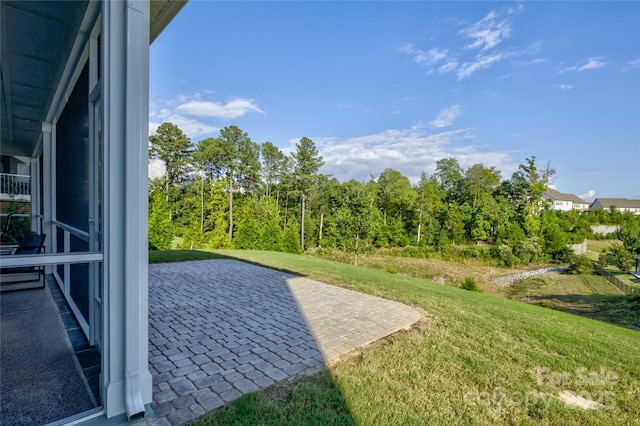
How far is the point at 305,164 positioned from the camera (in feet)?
85.1

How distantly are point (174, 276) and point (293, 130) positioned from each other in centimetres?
2027

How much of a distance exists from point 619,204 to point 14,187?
78677mm

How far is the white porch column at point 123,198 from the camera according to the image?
1787 millimetres

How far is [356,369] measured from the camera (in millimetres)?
2707

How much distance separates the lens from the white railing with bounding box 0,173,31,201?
816 cm

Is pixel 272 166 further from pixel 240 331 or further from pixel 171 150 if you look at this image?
pixel 240 331

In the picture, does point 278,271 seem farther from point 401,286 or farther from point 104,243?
point 104,243

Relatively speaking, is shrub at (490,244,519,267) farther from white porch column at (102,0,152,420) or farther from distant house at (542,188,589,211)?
distant house at (542,188,589,211)

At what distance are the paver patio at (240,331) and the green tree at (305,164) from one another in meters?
20.1

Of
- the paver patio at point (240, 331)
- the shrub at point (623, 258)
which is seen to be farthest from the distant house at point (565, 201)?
the paver patio at point (240, 331)

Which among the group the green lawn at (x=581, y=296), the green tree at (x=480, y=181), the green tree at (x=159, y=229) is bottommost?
the green lawn at (x=581, y=296)

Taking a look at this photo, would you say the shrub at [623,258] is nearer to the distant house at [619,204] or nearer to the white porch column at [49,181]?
→ the white porch column at [49,181]

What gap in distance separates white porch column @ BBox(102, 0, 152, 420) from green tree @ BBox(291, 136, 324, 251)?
24026mm

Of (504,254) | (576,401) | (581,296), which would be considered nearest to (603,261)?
(504,254)
